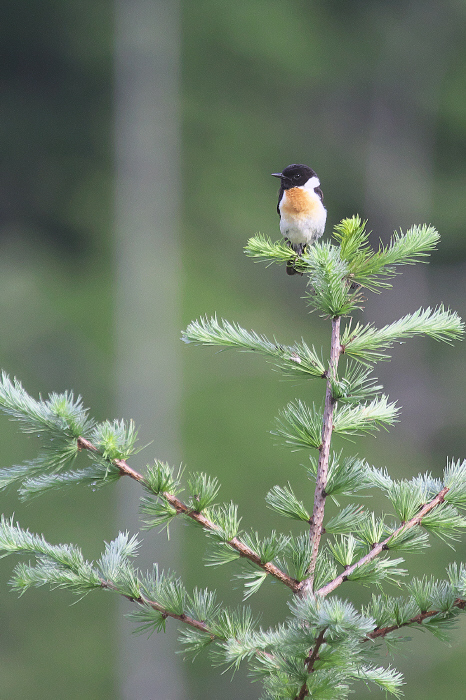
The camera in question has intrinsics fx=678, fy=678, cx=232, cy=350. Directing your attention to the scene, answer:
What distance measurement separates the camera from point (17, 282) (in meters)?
7.88

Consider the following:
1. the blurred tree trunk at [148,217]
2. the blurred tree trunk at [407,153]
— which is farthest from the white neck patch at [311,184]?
the blurred tree trunk at [407,153]

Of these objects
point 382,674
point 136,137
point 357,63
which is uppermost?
point 357,63

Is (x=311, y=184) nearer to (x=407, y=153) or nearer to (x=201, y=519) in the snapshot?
(x=201, y=519)

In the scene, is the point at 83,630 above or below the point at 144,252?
below

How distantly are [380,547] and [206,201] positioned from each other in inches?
293

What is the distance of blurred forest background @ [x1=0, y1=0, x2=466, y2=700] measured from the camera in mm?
7270

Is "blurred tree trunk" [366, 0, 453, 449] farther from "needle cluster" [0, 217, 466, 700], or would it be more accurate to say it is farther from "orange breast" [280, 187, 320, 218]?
"needle cluster" [0, 217, 466, 700]

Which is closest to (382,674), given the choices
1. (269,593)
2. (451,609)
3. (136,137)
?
(451,609)

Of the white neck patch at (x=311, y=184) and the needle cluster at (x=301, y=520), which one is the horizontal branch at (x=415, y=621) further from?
the white neck patch at (x=311, y=184)

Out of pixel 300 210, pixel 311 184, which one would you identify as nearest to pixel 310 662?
pixel 300 210

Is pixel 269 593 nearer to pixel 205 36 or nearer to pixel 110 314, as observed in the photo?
pixel 110 314

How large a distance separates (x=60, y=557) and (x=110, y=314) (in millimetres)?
7019

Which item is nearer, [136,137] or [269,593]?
[269,593]

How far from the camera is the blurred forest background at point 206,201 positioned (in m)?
7.27
